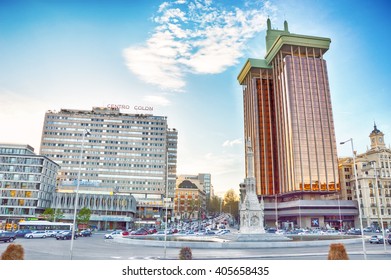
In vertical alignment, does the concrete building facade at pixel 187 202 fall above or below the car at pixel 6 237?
above

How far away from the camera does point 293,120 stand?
111 m

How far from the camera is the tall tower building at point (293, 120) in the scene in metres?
108

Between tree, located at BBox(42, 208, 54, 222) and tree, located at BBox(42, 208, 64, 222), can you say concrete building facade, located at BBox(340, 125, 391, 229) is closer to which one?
tree, located at BBox(42, 208, 64, 222)

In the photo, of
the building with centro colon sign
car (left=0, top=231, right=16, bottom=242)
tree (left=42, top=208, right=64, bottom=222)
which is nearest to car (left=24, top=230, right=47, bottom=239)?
car (left=0, top=231, right=16, bottom=242)

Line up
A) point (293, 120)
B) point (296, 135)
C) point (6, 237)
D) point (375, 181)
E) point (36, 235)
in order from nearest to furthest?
point (6, 237) < point (36, 235) < point (375, 181) < point (296, 135) < point (293, 120)

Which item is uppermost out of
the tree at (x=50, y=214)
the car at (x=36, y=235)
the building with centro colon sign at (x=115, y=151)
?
the building with centro colon sign at (x=115, y=151)

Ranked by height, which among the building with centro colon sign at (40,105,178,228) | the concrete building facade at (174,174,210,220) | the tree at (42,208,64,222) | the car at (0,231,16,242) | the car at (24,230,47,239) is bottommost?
the car at (24,230,47,239)

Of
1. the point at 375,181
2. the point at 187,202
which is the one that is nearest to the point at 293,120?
the point at 375,181

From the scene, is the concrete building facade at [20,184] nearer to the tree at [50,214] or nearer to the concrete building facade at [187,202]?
the tree at [50,214]

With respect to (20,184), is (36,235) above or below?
below

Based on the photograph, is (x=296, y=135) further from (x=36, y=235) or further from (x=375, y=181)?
(x=36, y=235)

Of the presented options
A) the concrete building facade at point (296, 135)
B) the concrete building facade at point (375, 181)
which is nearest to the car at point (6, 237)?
the concrete building facade at point (296, 135)

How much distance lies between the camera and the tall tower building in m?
108
